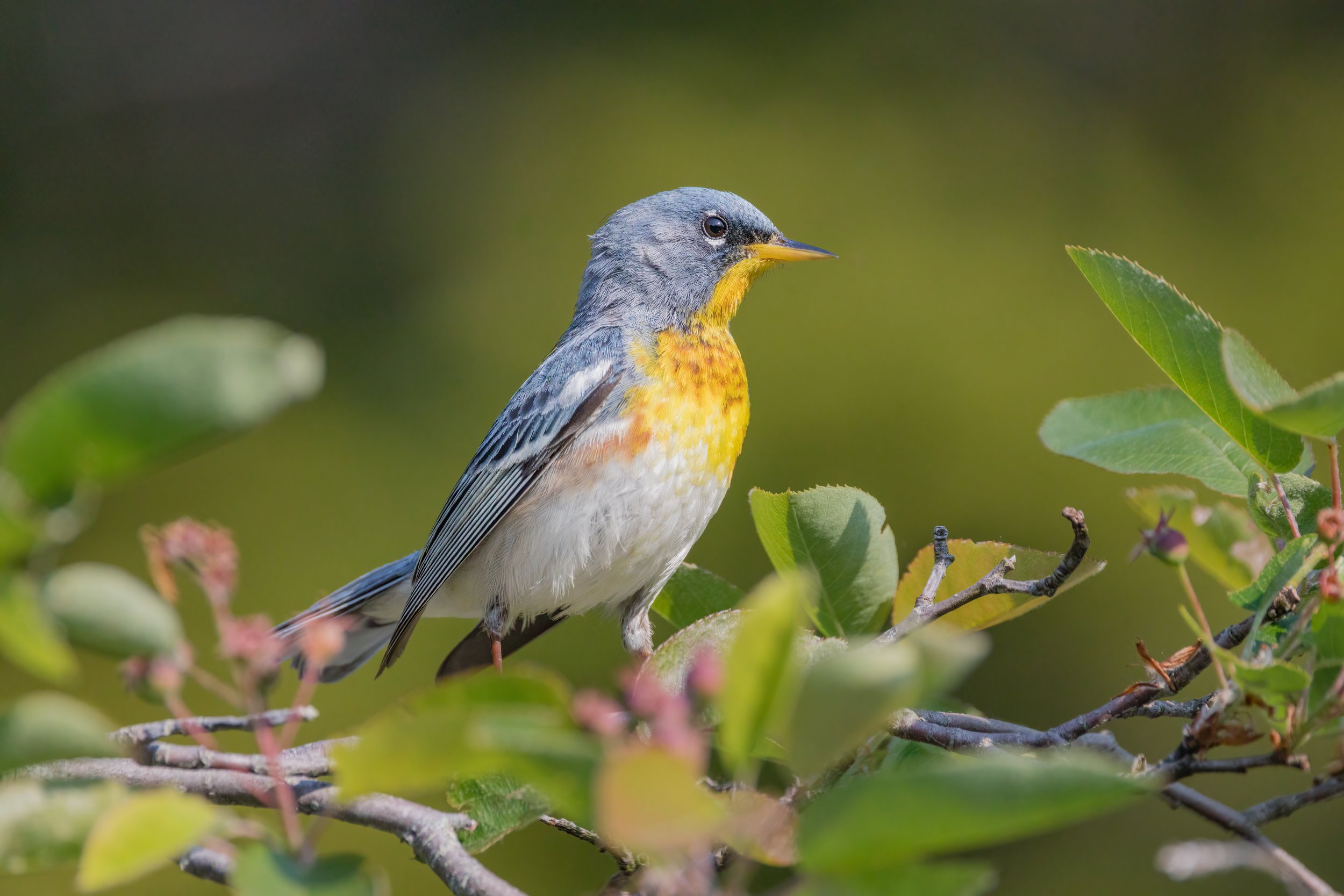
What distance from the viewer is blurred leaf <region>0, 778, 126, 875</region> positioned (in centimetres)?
83

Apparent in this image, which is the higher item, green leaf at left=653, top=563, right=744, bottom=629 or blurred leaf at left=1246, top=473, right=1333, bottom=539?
blurred leaf at left=1246, top=473, right=1333, bottom=539

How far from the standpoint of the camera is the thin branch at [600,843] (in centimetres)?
144

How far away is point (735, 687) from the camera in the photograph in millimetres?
698

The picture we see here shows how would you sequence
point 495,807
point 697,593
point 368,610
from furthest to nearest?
point 368,610, point 697,593, point 495,807

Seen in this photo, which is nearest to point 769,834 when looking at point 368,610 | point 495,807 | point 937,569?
point 495,807

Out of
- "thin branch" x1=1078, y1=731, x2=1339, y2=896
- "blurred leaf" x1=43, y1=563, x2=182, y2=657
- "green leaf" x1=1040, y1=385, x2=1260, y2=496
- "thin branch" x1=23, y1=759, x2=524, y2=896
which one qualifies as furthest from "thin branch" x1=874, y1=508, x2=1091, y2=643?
"blurred leaf" x1=43, y1=563, x2=182, y2=657

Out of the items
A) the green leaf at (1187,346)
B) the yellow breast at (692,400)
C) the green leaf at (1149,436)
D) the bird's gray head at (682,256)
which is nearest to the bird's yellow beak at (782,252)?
the bird's gray head at (682,256)

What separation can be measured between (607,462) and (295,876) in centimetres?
192

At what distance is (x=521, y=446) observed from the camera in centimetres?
283

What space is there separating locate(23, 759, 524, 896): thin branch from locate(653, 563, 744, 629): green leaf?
2.15ft

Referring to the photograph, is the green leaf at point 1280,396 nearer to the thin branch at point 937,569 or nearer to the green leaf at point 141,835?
the thin branch at point 937,569

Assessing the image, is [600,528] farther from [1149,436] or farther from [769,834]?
[769,834]

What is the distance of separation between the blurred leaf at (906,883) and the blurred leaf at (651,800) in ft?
0.30

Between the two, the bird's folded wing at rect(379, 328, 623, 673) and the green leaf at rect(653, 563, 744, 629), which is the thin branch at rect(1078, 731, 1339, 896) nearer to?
the green leaf at rect(653, 563, 744, 629)
